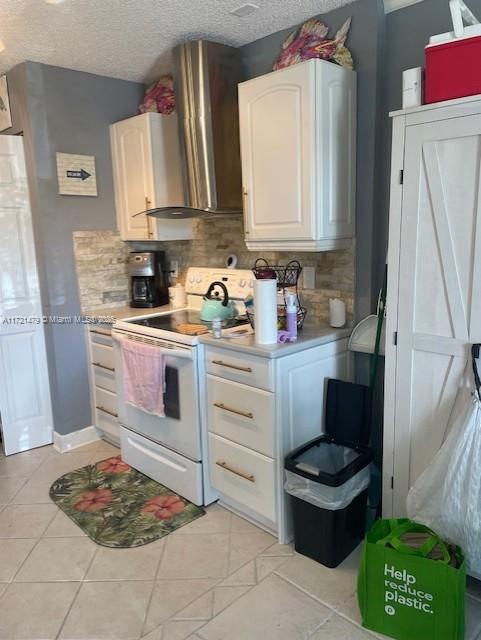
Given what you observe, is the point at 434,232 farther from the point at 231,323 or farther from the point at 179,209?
the point at 179,209

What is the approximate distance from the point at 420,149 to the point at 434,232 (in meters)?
0.32

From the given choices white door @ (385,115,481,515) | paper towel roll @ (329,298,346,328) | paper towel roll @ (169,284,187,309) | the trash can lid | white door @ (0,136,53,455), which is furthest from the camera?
paper towel roll @ (169,284,187,309)

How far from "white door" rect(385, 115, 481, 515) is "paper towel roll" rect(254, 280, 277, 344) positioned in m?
0.56

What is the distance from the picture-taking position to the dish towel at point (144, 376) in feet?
8.59

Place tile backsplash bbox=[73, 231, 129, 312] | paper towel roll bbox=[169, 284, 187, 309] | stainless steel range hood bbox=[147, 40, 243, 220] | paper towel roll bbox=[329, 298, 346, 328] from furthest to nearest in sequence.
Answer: paper towel roll bbox=[169, 284, 187, 309], tile backsplash bbox=[73, 231, 129, 312], stainless steel range hood bbox=[147, 40, 243, 220], paper towel roll bbox=[329, 298, 346, 328]

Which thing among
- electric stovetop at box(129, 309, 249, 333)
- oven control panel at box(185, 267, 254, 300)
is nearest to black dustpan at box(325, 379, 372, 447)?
electric stovetop at box(129, 309, 249, 333)

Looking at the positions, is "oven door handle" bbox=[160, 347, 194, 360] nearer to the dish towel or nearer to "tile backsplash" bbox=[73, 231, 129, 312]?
the dish towel

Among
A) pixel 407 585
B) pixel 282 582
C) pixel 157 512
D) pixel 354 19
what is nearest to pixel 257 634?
pixel 282 582

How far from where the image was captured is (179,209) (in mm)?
2953

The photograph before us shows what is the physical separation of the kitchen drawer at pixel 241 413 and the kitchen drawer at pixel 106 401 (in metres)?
1.01

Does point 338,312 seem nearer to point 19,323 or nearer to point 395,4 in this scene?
point 395,4

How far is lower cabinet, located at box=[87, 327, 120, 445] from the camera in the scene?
10.5 feet

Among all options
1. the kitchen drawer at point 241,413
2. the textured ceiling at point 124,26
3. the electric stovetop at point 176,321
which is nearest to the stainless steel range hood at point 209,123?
the textured ceiling at point 124,26

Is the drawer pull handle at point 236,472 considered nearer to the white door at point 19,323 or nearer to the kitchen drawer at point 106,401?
the kitchen drawer at point 106,401
